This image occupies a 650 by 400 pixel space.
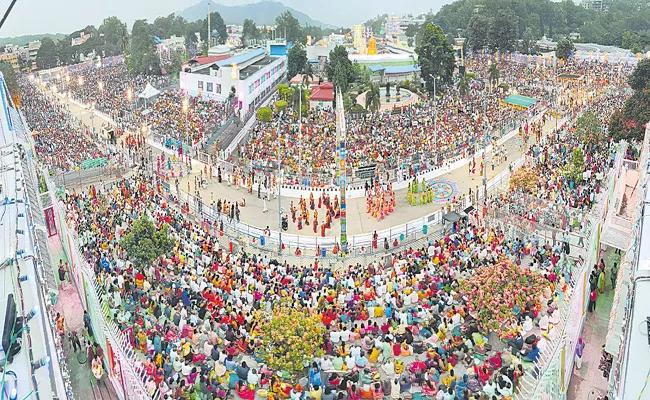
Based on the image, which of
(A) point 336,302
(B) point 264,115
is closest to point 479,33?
(B) point 264,115

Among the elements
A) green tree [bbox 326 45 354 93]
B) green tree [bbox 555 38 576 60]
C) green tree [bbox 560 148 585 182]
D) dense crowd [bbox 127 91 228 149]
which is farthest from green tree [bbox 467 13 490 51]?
green tree [bbox 560 148 585 182]

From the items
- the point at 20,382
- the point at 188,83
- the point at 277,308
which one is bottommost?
the point at 277,308

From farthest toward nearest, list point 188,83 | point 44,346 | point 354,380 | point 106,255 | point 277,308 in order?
point 188,83 → point 106,255 → point 277,308 → point 354,380 → point 44,346

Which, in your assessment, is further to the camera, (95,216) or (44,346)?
(95,216)

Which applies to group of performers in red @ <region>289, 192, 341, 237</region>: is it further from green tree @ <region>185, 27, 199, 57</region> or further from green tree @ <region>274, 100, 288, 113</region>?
green tree @ <region>185, 27, 199, 57</region>

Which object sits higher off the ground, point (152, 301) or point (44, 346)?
point (44, 346)

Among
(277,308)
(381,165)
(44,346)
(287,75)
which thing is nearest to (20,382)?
(44,346)

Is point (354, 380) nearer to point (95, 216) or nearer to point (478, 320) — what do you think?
point (478, 320)

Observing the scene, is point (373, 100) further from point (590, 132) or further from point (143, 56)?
point (143, 56)
